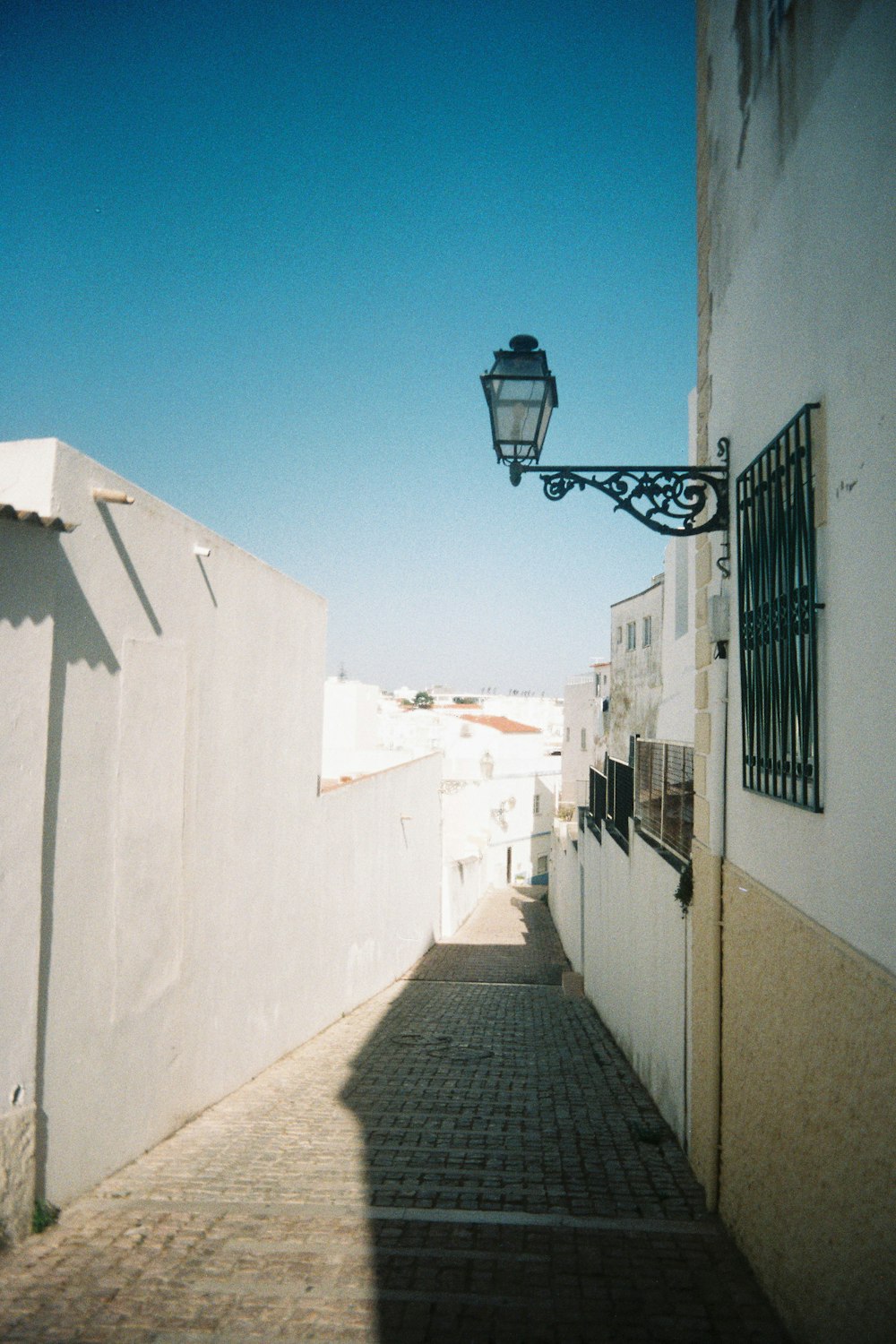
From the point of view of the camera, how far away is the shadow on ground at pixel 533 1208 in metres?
3.67

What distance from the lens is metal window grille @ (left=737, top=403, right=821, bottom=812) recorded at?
347 cm

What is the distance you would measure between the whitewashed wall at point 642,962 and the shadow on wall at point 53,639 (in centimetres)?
392

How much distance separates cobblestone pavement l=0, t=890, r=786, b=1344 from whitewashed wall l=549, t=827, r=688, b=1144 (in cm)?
33

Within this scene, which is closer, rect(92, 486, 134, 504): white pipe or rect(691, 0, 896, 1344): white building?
rect(691, 0, 896, 1344): white building

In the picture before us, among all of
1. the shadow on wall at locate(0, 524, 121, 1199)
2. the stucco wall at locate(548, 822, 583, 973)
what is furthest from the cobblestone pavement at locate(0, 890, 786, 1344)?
the stucco wall at locate(548, 822, 583, 973)

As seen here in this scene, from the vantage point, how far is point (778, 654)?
12.7 ft

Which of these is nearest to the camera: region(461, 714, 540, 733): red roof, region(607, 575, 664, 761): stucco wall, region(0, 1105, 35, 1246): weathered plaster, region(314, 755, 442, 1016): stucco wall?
region(0, 1105, 35, 1246): weathered plaster

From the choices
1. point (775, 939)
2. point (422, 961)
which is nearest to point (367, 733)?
point (422, 961)

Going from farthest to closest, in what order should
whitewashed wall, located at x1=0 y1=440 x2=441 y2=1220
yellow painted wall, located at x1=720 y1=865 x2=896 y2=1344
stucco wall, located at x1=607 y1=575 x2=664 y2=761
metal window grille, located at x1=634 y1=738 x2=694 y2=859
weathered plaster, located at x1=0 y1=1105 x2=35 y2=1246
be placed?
1. stucco wall, located at x1=607 y1=575 x2=664 y2=761
2. metal window grille, located at x1=634 y1=738 x2=694 y2=859
3. whitewashed wall, located at x1=0 y1=440 x2=441 y2=1220
4. weathered plaster, located at x1=0 y1=1105 x2=35 y2=1246
5. yellow painted wall, located at x1=720 y1=865 x2=896 y2=1344

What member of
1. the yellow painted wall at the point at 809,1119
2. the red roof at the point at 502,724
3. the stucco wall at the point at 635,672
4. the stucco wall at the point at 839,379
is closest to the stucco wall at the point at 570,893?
the stucco wall at the point at 635,672

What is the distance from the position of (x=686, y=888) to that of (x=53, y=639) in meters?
4.15

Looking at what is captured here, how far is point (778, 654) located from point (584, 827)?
1295 cm

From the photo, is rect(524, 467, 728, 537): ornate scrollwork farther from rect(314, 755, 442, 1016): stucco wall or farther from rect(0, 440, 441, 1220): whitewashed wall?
rect(314, 755, 442, 1016): stucco wall

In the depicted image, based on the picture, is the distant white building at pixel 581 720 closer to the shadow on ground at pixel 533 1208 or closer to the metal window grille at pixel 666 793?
the metal window grille at pixel 666 793
